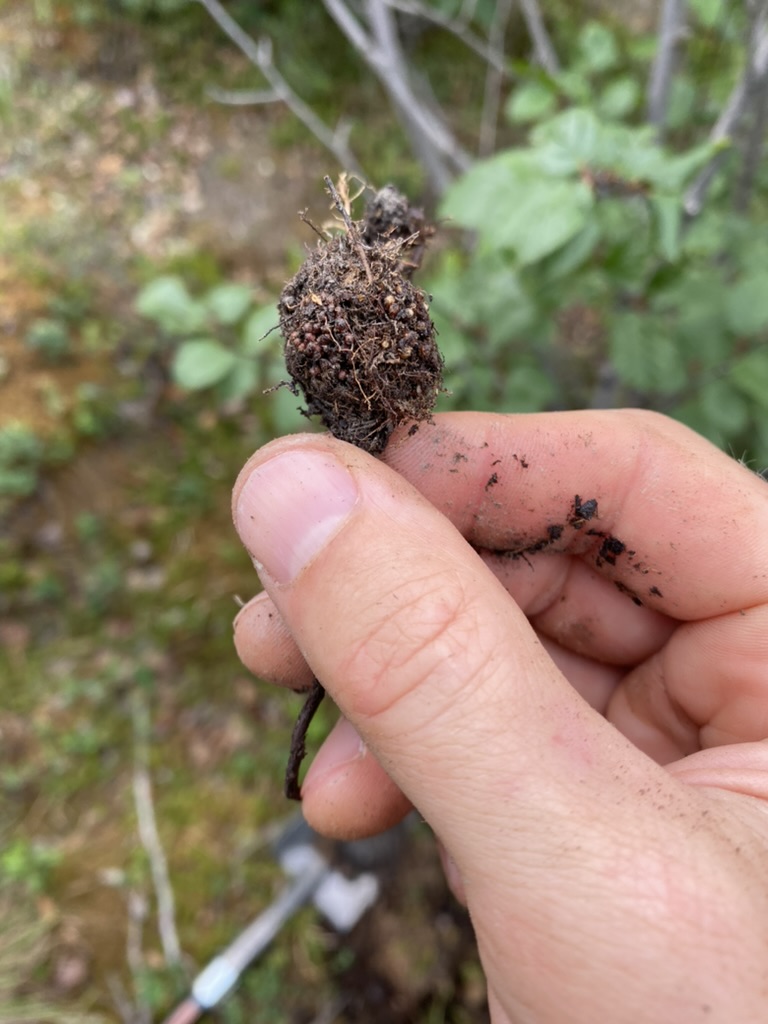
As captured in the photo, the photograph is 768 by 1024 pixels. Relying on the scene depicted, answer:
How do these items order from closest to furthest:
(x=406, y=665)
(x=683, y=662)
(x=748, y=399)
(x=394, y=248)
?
(x=406, y=665)
(x=394, y=248)
(x=683, y=662)
(x=748, y=399)

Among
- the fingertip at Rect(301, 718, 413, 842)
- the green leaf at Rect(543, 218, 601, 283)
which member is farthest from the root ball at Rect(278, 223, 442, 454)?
the fingertip at Rect(301, 718, 413, 842)

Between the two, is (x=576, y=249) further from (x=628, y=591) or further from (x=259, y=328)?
(x=259, y=328)

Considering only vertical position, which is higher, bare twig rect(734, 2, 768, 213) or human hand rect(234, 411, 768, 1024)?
bare twig rect(734, 2, 768, 213)

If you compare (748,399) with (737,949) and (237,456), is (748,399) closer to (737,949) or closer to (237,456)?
(737,949)

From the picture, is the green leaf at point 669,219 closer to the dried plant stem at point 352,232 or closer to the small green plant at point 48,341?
the dried plant stem at point 352,232

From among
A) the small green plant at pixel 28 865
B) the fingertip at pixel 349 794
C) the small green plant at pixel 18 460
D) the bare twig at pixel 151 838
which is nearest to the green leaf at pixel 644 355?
the fingertip at pixel 349 794

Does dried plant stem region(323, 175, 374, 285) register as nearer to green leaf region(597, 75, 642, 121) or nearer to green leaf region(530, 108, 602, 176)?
green leaf region(530, 108, 602, 176)

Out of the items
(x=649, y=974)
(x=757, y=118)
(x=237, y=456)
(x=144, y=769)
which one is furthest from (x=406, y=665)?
(x=237, y=456)
